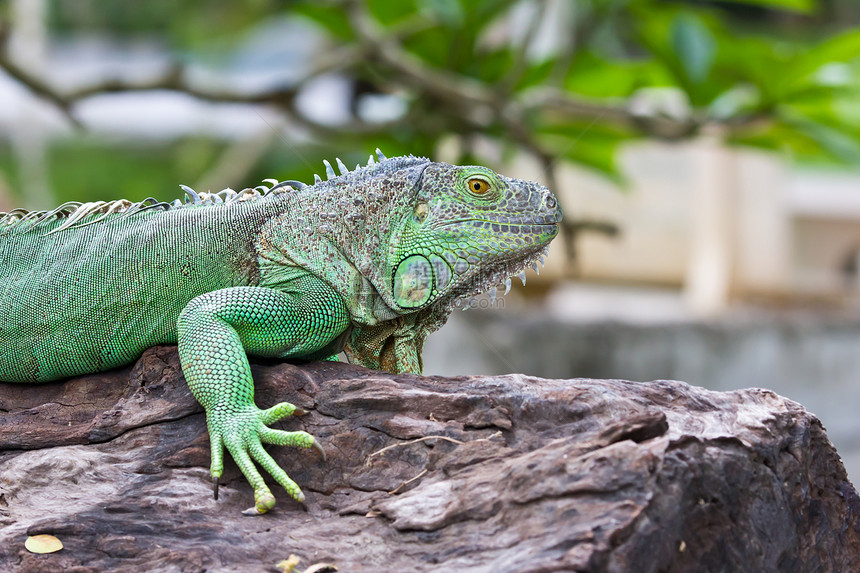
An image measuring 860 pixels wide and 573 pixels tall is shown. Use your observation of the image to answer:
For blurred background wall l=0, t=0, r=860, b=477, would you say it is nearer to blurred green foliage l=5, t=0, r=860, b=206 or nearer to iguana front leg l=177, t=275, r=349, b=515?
blurred green foliage l=5, t=0, r=860, b=206

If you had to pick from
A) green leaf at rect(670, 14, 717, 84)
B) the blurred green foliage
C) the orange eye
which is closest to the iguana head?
the orange eye

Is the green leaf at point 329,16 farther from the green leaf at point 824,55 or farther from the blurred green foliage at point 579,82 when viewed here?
the green leaf at point 824,55

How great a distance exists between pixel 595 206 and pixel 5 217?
38.1ft

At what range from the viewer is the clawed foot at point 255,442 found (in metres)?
3.81

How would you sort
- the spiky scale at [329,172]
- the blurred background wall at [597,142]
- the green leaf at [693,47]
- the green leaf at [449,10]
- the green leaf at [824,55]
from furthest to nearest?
the blurred background wall at [597,142], the green leaf at [824,55], the green leaf at [693,47], the green leaf at [449,10], the spiky scale at [329,172]

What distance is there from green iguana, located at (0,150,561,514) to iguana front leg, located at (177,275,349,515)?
0.04 feet

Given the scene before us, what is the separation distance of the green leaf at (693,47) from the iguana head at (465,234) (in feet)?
16.3

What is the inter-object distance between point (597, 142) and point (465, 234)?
237 inches

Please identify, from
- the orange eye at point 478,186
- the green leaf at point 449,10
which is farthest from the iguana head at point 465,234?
the green leaf at point 449,10

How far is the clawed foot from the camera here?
12.5ft

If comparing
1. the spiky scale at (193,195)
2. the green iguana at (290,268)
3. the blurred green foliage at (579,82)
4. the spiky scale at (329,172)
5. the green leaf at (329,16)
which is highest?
the green leaf at (329,16)

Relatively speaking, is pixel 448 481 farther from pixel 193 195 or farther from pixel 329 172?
pixel 193 195

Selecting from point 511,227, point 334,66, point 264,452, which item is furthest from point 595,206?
point 264,452

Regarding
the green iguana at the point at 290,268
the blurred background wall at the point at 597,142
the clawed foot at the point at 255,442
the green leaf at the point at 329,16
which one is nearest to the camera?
the clawed foot at the point at 255,442
